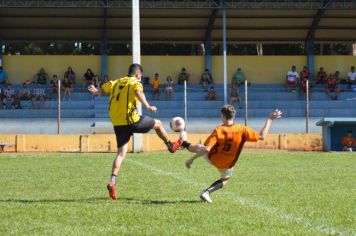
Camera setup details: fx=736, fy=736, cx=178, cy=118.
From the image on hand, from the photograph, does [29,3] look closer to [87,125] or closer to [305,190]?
[87,125]

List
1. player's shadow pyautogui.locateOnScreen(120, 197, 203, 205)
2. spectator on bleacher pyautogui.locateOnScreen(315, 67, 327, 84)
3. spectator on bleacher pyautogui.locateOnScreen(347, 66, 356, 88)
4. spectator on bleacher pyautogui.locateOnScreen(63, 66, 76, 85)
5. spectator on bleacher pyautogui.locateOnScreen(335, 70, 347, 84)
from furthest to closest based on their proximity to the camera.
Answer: spectator on bleacher pyautogui.locateOnScreen(315, 67, 327, 84)
spectator on bleacher pyautogui.locateOnScreen(335, 70, 347, 84)
spectator on bleacher pyautogui.locateOnScreen(347, 66, 356, 88)
spectator on bleacher pyautogui.locateOnScreen(63, 66, 76, 85)
player's shadow pyautogui.locateOnScreen(120, 197, 203, 205)

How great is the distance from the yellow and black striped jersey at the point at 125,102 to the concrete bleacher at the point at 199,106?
2225 centimetres

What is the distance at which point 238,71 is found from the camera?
37.6 meters

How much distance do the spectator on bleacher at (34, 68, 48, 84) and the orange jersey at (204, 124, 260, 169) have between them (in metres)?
28.8

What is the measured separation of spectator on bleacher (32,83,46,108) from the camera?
33.7 metres

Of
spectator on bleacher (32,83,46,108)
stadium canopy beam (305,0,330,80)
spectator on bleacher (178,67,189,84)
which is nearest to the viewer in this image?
spectator on bleacher (32,83,46,108)

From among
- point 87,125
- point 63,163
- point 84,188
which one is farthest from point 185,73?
point 84,188

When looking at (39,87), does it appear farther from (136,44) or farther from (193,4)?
(136,44)

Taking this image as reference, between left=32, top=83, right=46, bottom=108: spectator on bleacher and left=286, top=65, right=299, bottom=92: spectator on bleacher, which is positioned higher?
left=286, top=65, right=299, bottom=92: spectator on bleacher

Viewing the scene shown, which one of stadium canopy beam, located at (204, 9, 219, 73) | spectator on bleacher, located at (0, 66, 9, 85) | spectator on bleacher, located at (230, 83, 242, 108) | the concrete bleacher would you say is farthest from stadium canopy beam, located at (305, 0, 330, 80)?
spectator on bleacher, located at (0, 66, 9, 85)

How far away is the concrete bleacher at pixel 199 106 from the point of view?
33.4 m

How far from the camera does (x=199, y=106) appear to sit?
34719 millimetres

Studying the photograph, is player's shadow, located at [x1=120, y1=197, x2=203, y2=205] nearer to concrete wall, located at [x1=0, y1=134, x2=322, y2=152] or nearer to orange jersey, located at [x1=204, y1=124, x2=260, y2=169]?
orange jersey, located at [x1=204, y1=124, x2=260, y2=169]

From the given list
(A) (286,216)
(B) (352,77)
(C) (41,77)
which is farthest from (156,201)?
(B) (352,77)
